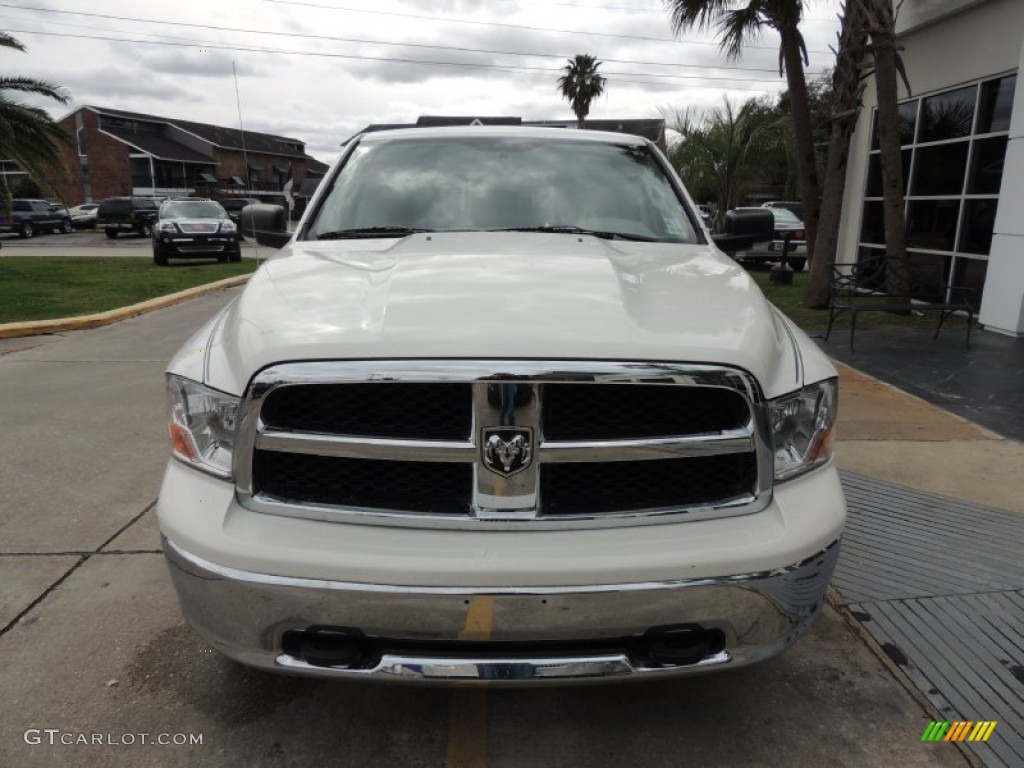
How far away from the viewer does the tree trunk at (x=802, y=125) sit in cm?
1164

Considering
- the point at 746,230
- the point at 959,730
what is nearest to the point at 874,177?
the point at 746,230

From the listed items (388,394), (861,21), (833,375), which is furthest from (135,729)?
(861,21)

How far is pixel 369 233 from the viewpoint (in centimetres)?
314

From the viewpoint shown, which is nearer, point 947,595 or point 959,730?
point 959,730

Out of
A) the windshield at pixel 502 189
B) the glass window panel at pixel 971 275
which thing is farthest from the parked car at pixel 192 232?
the windshield at pixel 502 189

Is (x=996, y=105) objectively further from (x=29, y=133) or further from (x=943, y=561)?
(x=29, y=133)

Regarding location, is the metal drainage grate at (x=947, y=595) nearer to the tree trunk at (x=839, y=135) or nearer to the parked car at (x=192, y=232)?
the tree trunk at (x=839, y=135)

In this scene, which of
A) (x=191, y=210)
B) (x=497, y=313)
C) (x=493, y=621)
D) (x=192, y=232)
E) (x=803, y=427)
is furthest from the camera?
(x=191, y=210)

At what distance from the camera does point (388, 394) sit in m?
1.91

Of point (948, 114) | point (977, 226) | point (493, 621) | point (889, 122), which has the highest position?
point (948, 114)

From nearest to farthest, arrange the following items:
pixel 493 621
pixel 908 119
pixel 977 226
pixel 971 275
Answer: pixel 493 621
pixel 977 226
pixel 971 275
pixel 908 119

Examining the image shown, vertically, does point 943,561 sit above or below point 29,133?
below

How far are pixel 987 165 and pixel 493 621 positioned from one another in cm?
1067

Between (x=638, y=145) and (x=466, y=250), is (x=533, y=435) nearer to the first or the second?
(x=466, y=250)
